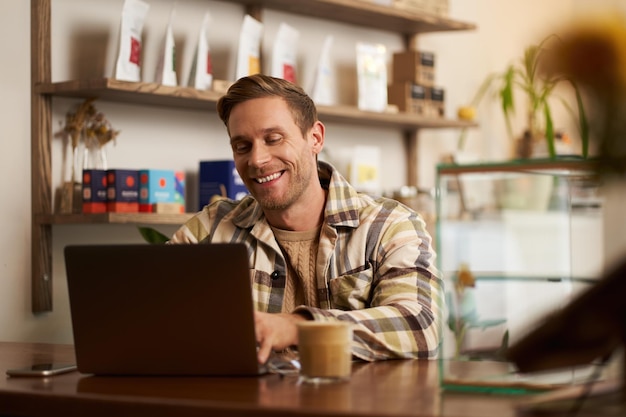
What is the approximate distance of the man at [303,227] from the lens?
2104 millimetres

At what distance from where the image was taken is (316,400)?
1.30 m

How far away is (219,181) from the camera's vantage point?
10.9 feet

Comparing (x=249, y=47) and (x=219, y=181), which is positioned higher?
(x=249, y=47)

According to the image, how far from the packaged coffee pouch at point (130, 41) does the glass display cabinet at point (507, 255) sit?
201cm

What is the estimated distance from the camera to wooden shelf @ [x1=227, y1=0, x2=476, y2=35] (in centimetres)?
375

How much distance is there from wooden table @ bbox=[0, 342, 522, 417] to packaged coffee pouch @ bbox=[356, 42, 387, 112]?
238 centimetres

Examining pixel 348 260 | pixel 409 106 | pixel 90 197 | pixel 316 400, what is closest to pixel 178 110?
pixel 90 197

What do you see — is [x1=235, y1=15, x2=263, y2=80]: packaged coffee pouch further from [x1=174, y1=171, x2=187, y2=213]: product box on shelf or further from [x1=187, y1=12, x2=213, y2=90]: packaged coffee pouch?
[x1=174, y1=171, x2=187, y2=213]: product box on shelf

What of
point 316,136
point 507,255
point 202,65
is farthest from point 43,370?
point 202,65

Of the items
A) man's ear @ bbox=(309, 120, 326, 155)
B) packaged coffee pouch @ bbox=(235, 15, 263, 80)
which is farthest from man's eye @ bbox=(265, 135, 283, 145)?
packaged coffee pouch @ bbox=(235, 15, 263, 80)

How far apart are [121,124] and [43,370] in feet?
5.52

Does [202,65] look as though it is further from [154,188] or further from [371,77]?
[371,77]

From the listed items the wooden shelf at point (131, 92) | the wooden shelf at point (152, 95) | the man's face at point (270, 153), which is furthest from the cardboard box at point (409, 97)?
the man's face at point (270, 153)

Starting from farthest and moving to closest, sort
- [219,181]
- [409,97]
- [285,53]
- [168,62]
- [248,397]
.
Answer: [409,97] → [285,53] → [219,181] → [168,62] → [248,397]
